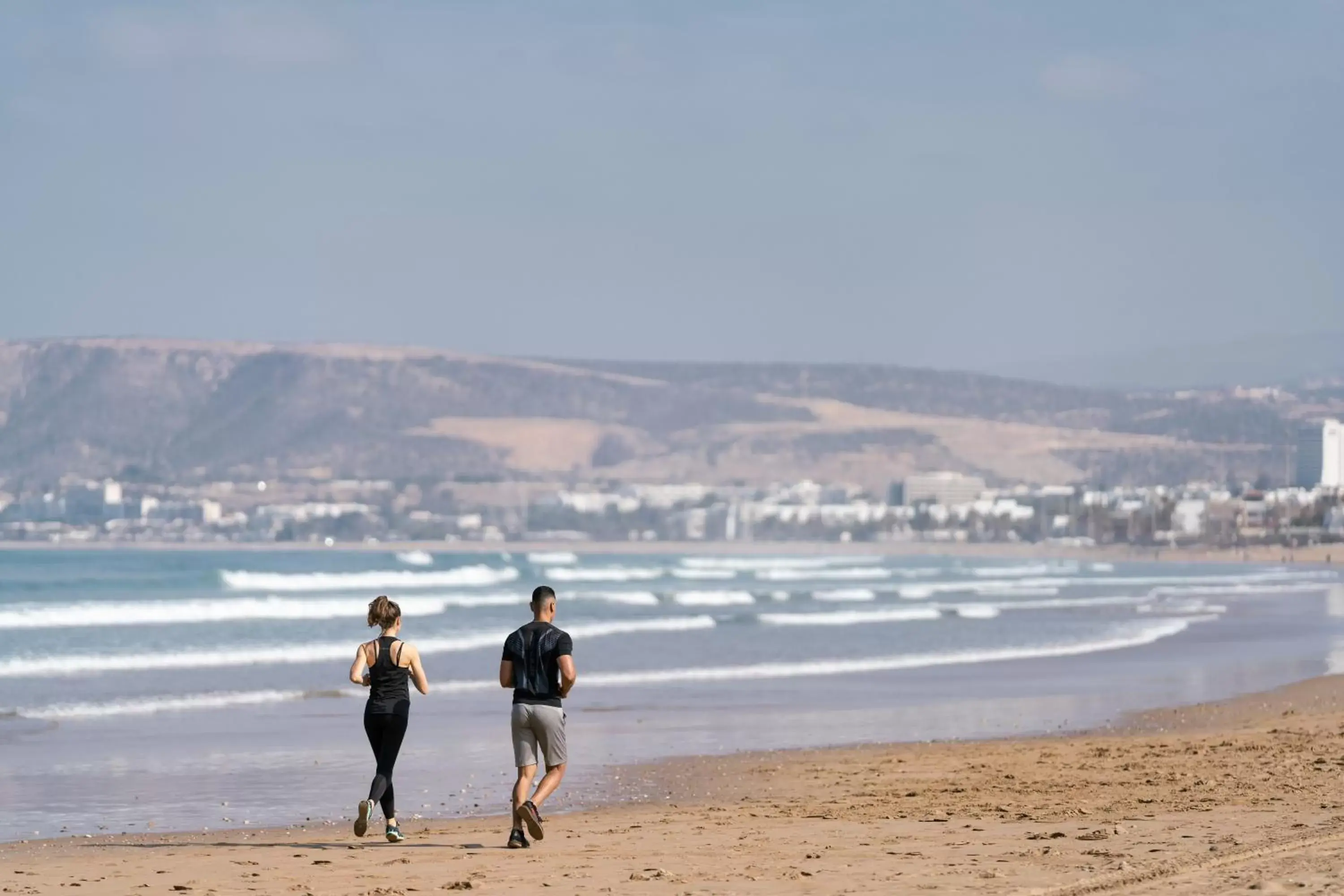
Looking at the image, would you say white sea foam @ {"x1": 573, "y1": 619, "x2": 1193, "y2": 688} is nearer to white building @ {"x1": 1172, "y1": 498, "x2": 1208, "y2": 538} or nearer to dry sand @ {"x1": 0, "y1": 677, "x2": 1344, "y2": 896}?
dry sand @ {"x1": 0, "y1": 677, "x2": 1344, "y2": 896}

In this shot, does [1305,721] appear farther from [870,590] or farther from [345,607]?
[870,590]

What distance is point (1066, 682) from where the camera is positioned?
25.1 meters

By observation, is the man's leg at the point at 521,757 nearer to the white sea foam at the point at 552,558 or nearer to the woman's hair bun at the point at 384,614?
the woman's hair bun at the point at 384,614

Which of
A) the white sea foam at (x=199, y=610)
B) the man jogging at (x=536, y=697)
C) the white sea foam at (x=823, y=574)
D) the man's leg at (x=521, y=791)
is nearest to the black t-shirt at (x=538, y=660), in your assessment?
the man jogging at (x=536, y=697)

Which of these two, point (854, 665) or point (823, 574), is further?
point (823, 574)

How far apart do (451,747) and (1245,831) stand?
8.01m

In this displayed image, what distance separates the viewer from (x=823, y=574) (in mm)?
91750

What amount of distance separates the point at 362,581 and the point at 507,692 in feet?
181

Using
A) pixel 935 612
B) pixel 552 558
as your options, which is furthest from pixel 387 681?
pixel 552 558

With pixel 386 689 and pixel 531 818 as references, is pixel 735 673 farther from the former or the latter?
pixel 531 818

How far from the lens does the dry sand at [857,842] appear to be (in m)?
9.39

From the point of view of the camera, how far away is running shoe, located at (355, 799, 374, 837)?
1083cm

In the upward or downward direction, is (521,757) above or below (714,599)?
above

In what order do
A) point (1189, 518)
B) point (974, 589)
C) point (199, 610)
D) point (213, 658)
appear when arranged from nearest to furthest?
point (213, 658)
point (199, 610)
point (974, 589)
point (1189, 518)
